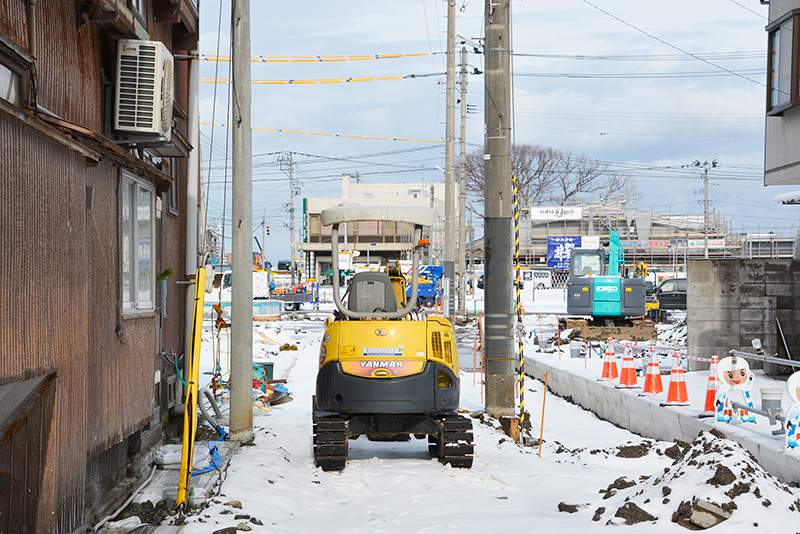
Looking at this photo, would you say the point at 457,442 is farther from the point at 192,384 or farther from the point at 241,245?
the point at 192,384

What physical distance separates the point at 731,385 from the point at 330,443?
5055 mm

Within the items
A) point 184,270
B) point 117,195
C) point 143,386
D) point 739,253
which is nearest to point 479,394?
point 184,270

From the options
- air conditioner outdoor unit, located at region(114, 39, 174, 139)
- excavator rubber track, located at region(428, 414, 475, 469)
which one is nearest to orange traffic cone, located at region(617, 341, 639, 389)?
excavator rubber track, located at region(428, 414, 475, 469)

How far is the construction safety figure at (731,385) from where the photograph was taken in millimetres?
10648

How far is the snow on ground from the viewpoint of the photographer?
676cm

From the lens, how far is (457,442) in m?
9.52

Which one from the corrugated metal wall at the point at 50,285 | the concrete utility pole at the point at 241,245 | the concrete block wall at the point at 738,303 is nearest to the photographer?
the corrugated metal wall at the point at 50,285

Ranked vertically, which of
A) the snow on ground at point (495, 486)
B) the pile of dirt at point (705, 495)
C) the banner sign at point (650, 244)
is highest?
the banner sign at point (650, 244)

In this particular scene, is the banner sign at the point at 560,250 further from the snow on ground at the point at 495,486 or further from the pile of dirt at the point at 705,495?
Result: the pile of dirt at the point at 705,495

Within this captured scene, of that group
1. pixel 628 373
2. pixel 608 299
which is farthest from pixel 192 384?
pixel 608 299

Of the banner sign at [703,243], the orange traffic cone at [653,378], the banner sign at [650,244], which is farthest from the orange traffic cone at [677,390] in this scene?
the banner sign at [703,243]

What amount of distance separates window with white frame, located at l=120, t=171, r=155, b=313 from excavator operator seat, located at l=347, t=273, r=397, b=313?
2.35 m

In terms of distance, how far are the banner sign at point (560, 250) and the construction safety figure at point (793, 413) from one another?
60697mm

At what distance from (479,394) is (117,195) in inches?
392
